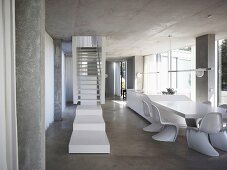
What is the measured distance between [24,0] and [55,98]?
6215 mm

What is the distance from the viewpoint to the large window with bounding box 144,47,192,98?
11.8m

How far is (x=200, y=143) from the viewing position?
189 inches

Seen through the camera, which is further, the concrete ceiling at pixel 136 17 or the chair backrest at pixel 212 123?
the concrete ceiling at pixel 136 17

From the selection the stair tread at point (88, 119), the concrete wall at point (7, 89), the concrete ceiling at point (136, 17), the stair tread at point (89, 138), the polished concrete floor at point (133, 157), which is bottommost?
the polished concrete floor at point (133, 157)

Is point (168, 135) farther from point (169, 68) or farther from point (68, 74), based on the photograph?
point (68, 74)

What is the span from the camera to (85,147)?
15.7 ft

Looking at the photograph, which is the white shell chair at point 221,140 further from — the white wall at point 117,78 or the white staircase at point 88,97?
the white wall at point 117,78

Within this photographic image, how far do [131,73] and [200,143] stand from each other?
12333mm

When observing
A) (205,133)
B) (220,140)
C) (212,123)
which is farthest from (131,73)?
(212,123)

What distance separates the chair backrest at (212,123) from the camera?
4.48 m

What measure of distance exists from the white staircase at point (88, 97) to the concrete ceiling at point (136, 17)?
1.30 meters

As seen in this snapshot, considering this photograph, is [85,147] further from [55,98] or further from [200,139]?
[55,98]

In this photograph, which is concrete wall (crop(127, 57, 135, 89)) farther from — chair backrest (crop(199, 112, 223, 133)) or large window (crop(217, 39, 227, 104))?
chair backrest (crop(199, 112, 223, 133))

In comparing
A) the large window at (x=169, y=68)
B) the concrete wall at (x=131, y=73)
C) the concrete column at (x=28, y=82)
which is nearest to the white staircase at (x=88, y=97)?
the concrete column at (x=28, y=82)
